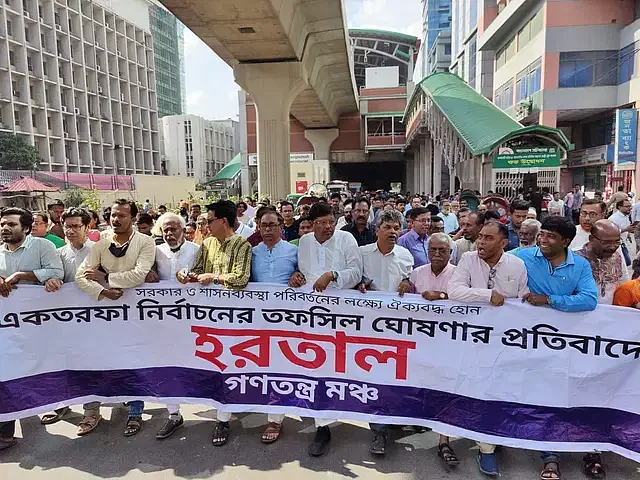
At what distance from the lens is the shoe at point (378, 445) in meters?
3.21

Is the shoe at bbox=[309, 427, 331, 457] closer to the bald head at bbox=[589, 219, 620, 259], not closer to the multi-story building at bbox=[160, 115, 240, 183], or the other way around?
the bald head at bbox=[589, 219, 620, 259]

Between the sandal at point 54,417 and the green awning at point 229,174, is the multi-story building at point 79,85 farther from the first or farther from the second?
the sandal at point 54,417

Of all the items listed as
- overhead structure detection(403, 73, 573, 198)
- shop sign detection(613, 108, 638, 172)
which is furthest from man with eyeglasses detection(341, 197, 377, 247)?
shop sign detection(613, 108, 638, 172)

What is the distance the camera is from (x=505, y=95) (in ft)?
117

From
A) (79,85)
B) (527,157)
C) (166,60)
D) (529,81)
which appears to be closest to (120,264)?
(527,157)

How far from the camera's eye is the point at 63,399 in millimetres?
3562

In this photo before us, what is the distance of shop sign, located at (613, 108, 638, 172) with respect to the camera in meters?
23.5

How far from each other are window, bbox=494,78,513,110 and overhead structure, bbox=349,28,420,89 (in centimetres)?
1869

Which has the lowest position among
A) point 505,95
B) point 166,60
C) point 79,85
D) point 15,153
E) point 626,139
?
point 626,139

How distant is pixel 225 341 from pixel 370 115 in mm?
36826

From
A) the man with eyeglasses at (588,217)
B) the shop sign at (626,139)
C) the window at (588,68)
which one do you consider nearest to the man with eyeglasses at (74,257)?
the man with eyeglasses at (588,217)

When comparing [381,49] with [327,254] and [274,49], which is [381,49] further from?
[327,254]

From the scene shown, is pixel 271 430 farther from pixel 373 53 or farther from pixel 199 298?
pixel 373 53

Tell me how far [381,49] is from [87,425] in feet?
191
